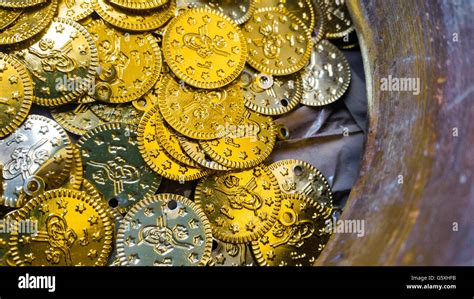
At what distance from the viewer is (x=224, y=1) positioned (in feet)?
7.73

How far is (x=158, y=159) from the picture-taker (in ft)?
6.77

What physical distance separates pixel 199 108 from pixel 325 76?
0.64 m

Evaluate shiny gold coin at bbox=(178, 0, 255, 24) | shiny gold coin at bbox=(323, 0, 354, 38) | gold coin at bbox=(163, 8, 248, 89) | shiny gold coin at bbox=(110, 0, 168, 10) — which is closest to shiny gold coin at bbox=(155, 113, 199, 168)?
gold coin at bbox=(163, 8, 248, 89)

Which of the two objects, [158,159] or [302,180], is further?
[302,180]

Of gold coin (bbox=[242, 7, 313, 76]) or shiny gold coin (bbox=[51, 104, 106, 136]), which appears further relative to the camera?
gold coin (bbox=[242, 7, 313, 76])

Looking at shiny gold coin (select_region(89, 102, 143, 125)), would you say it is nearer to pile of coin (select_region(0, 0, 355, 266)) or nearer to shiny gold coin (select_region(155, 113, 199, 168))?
pile of coin (select_region(0, 0, 355, 266))

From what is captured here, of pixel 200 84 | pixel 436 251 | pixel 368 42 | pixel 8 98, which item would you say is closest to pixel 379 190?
pixel 436 251

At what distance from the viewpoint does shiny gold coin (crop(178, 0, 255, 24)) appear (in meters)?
2.32

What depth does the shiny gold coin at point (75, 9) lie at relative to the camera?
2.17 meters

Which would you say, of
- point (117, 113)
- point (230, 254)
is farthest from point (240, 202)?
point (117, 113)

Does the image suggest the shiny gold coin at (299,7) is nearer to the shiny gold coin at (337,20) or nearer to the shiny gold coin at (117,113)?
the shiny gold coin at (337,20)

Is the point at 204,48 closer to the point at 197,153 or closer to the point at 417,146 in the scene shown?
the point at 197,153

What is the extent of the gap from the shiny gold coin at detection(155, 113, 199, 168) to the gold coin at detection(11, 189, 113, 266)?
356mm
